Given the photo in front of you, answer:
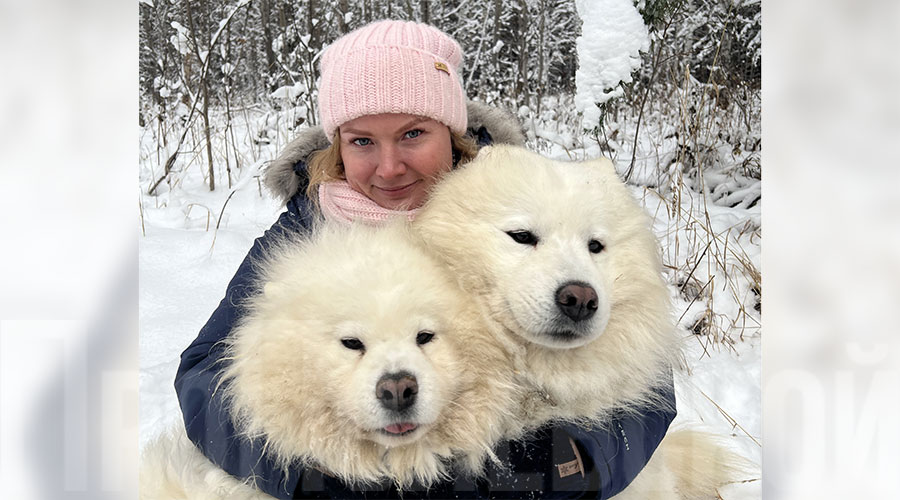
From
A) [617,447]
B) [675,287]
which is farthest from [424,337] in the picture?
[675,287]

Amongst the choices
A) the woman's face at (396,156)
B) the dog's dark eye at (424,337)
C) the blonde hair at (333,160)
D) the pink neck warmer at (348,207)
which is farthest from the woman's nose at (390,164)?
the dog's dark eye at (424,337)

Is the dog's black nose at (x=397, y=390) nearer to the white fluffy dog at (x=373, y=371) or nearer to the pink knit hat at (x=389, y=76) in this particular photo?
the white fluffy dog at (x=373, y=371)

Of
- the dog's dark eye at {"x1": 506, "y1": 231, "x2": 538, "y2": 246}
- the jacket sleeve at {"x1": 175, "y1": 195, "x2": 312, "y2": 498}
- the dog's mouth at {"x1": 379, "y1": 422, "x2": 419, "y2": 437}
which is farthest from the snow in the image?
the dog's mouth at {"x1": 379, "y1": 422, "x2": 419, "y2": 437}

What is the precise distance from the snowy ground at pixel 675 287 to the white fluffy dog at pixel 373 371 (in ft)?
1.82

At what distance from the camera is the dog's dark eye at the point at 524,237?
5.30 ft

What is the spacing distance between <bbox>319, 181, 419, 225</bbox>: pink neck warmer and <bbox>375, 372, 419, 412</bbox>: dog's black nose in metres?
0.63

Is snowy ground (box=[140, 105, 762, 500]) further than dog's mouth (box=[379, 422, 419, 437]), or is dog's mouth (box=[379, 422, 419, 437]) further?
snowy ground (box=[140, 105, 762, 500])

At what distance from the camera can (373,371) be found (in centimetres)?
142

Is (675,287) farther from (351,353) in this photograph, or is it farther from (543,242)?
(351,353)

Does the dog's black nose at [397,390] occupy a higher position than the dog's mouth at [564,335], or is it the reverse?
the dog's mouth at [564,335]

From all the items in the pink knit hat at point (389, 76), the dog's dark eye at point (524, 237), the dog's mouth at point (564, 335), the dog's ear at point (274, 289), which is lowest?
the dog's mouth at point (564, 335)

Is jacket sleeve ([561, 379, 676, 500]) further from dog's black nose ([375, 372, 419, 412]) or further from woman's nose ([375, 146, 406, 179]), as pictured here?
woman's nose ([375, 146, 406, 179])

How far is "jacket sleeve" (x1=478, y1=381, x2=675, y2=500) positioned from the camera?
1.66 meters
